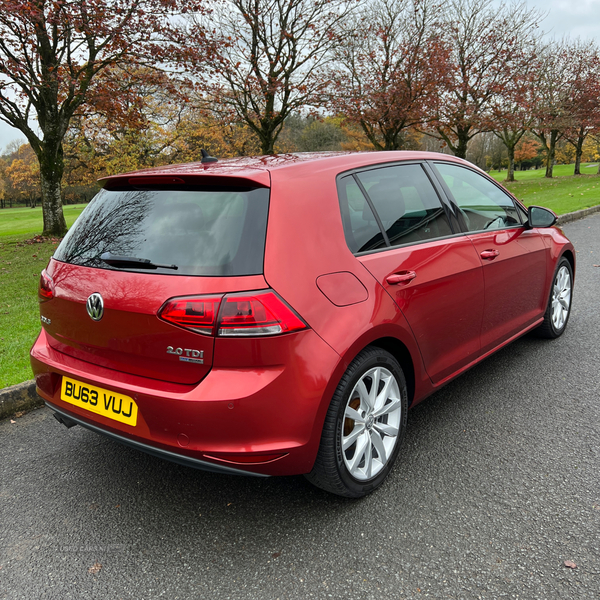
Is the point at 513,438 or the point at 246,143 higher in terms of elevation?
the point at 246,143

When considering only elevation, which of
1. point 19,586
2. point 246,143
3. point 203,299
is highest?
point 246,143

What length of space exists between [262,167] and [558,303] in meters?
3.45

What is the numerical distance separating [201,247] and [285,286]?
1.30 ft

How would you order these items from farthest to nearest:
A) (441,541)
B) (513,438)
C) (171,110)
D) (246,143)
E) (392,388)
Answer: (246,143)
(171,110)
(513,438)
(392,388)
(441,541)

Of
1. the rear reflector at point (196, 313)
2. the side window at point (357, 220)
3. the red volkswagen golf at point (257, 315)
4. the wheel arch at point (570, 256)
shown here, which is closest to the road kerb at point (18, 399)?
the red volkswagen golf at point (257, 315)

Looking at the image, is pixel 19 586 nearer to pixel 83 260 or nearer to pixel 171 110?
pixel 83 260

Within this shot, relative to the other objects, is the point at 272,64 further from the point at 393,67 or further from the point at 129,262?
the point at 129,262

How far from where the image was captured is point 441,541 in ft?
7.04

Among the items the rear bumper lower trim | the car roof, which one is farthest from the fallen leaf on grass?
the car roof

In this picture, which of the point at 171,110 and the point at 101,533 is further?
the point at 171,110

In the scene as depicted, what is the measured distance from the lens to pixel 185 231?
2160mm

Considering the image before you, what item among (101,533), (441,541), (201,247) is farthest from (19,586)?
(441,541)

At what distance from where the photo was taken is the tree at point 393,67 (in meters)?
22.3

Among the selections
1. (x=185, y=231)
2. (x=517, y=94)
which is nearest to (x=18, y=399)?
(x=185, y=231)
